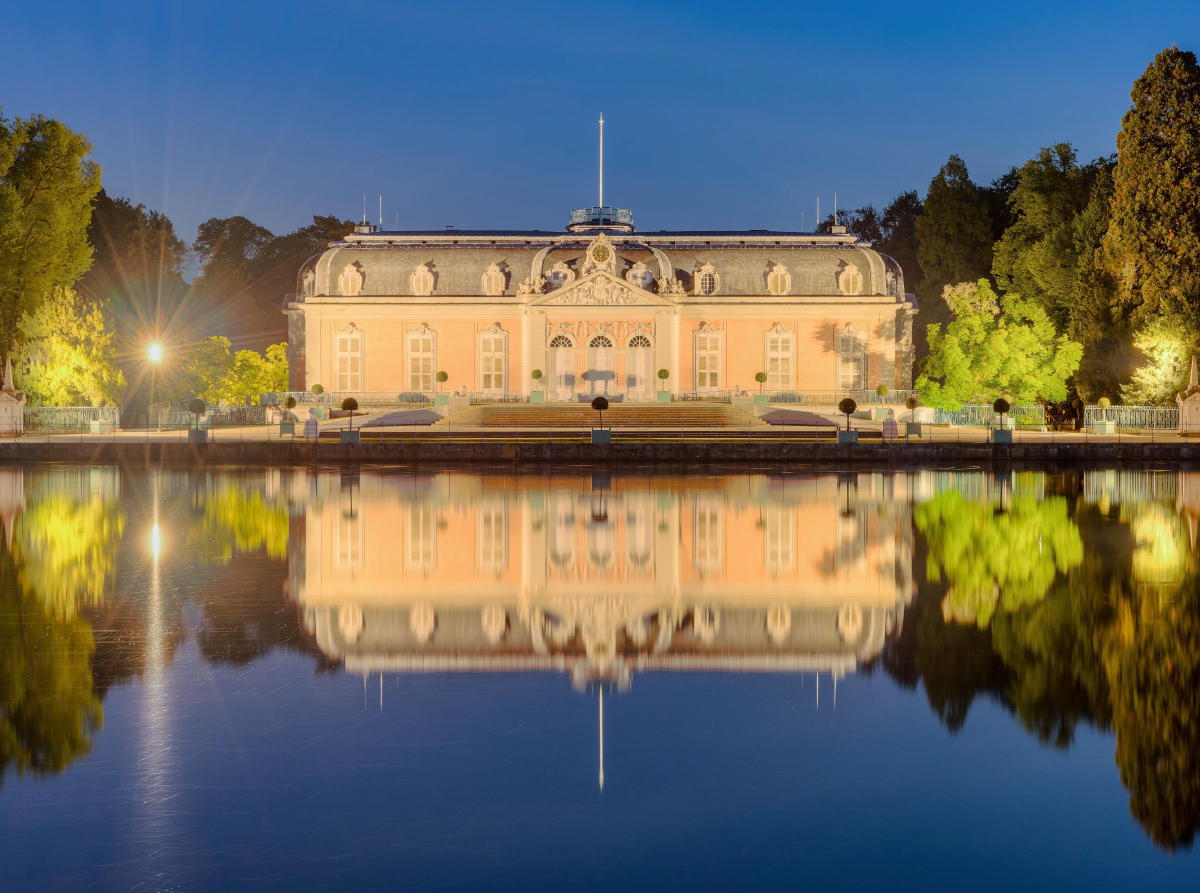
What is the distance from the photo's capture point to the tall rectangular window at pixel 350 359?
186 ft

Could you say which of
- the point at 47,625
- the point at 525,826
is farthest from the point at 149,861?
the point at 47,625

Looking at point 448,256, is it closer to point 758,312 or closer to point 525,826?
point 758,312

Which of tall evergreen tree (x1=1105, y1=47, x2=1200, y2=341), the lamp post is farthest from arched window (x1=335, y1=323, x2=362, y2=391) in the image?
tall evergreen tree (x1=1105, y1=47, x2=1200, y2=341)

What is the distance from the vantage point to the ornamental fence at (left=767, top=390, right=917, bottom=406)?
54.4 meters


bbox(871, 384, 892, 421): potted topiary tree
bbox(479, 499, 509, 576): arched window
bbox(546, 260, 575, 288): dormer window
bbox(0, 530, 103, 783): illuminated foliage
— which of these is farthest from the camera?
bbox(546, 260, 575, 288): dormer window

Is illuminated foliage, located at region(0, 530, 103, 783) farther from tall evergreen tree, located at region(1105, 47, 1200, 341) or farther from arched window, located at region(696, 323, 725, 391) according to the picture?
arched window, located at region(696, 323, 725, 391)

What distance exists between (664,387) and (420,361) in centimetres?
1187

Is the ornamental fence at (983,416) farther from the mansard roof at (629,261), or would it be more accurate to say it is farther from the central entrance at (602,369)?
the central entrance at (602,369)

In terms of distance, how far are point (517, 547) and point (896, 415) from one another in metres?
37.4

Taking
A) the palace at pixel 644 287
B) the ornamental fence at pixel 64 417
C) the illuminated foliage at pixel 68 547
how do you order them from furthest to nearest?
the palace at pixel 644 287
the ornamental fence at pixel 64 417
the illuminated foliage at pixel 68 547

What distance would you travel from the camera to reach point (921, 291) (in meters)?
73.0

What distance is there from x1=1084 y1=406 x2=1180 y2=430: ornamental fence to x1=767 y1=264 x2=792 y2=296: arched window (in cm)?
1526

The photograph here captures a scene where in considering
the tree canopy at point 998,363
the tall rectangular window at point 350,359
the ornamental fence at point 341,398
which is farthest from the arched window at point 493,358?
the tree canopy at point 998,363

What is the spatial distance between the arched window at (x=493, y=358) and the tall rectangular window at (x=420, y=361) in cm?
→ 246
